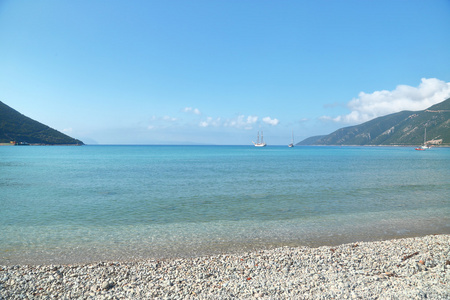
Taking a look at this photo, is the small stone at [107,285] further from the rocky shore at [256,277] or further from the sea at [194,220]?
the sea at [194,220]

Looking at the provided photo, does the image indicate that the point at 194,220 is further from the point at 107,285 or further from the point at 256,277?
the point at 107,285

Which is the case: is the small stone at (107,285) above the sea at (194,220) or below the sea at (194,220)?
above

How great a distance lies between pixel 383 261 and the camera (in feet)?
31.2

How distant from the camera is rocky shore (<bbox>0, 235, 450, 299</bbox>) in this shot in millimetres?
7277

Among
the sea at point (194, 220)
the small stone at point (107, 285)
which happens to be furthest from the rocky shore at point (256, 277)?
the sea at point (194, 220)

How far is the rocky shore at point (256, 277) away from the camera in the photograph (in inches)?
287

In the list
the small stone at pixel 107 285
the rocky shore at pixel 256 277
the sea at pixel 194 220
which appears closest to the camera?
the rocky shore at pixel 256 277

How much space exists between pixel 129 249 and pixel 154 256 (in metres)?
1.47

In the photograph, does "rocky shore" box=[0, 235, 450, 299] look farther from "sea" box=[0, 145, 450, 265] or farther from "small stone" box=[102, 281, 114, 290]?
"sea" box=[0, 145, 450, 265]

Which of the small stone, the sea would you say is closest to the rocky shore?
the small stone

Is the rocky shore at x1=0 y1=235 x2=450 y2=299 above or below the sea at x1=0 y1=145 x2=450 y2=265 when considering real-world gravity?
above

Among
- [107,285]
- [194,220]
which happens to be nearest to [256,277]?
[107,285]

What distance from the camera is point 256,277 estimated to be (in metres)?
8.33

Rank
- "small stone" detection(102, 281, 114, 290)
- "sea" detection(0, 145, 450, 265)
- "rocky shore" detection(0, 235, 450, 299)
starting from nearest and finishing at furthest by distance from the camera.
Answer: "rocky shore" detection(0, 235, 450, 299) < "small stone" detection(102, 281, 114, 290) < "sea" detection(0, 145, 450, 265)
